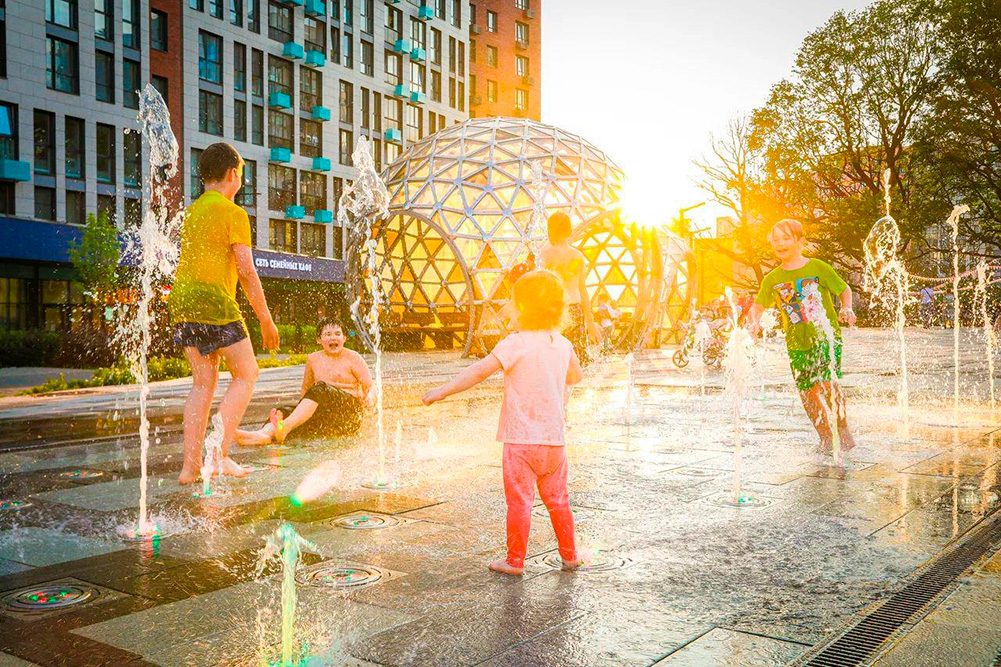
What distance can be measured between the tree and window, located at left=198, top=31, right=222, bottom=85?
13235 millimetres

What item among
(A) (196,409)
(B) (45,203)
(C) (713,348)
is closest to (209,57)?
(B) (45,203)

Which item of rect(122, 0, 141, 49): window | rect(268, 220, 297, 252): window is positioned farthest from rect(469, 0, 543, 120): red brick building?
rect(122, 0, 141, 49): window

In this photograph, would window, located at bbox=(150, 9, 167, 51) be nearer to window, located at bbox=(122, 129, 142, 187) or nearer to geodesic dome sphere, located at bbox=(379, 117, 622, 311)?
window, located at bbox=(122, 129, 142, 187)

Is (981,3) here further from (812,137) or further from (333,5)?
(333,5)

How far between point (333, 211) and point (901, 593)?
47.0 metres

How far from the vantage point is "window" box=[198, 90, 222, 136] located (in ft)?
133

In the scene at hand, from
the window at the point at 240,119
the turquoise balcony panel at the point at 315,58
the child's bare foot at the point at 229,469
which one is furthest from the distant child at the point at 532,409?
the turquoise balcony panel at the point at 315,58

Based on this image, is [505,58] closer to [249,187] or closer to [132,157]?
[249,187]

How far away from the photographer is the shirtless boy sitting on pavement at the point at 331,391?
8148 millimetres

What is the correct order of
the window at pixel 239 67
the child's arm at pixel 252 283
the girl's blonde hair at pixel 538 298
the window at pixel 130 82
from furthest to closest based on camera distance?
the window at pixel 239 67 < the window at pixel 130 82 < the child's arm at pixel 252 283 < the girl's blonde hair at pixel 538 298

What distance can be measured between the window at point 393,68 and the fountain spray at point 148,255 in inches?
694

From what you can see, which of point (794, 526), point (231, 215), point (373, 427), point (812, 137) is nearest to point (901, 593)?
point (794, 526)

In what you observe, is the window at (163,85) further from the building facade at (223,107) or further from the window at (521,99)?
the window at (521,99)

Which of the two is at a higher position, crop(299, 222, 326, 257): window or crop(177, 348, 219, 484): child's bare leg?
crop(299, 222, 326, 257): window
